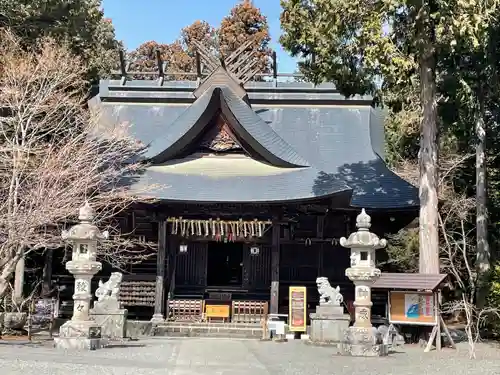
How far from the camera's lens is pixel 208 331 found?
1583cm

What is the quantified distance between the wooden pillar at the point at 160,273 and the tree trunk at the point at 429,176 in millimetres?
7109

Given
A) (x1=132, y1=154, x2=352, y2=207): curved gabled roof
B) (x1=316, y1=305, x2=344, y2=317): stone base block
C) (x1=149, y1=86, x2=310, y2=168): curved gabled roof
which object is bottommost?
(x1=316, y1=305, x2=344, y2=317): stone base block

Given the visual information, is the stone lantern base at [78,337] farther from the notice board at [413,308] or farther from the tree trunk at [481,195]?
the tree trunk at [481,195]

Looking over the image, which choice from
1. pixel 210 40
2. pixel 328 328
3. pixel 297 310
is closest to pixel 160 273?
pixel 297 310

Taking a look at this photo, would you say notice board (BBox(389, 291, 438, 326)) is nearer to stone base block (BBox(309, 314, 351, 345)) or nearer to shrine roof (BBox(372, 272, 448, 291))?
shrine roof (BBox(372, 272, 448, 291))

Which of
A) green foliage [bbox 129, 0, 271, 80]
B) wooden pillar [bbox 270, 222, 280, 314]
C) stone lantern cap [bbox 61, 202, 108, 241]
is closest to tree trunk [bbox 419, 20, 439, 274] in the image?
wooden pillar [bbox 270, 222, 280, 314]

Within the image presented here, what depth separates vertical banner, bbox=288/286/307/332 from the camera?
15.0 metres

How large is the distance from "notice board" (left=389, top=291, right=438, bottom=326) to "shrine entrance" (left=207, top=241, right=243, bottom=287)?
685cm

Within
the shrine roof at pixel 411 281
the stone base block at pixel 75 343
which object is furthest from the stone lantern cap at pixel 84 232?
the shrine roof at pixel 411 281

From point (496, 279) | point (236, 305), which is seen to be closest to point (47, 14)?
point (236, 305)

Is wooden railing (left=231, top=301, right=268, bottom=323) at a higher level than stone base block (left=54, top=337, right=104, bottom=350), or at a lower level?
higher

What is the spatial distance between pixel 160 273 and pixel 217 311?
6.27 ft

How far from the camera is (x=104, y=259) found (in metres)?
17.2

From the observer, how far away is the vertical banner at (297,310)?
15016 millimetres
